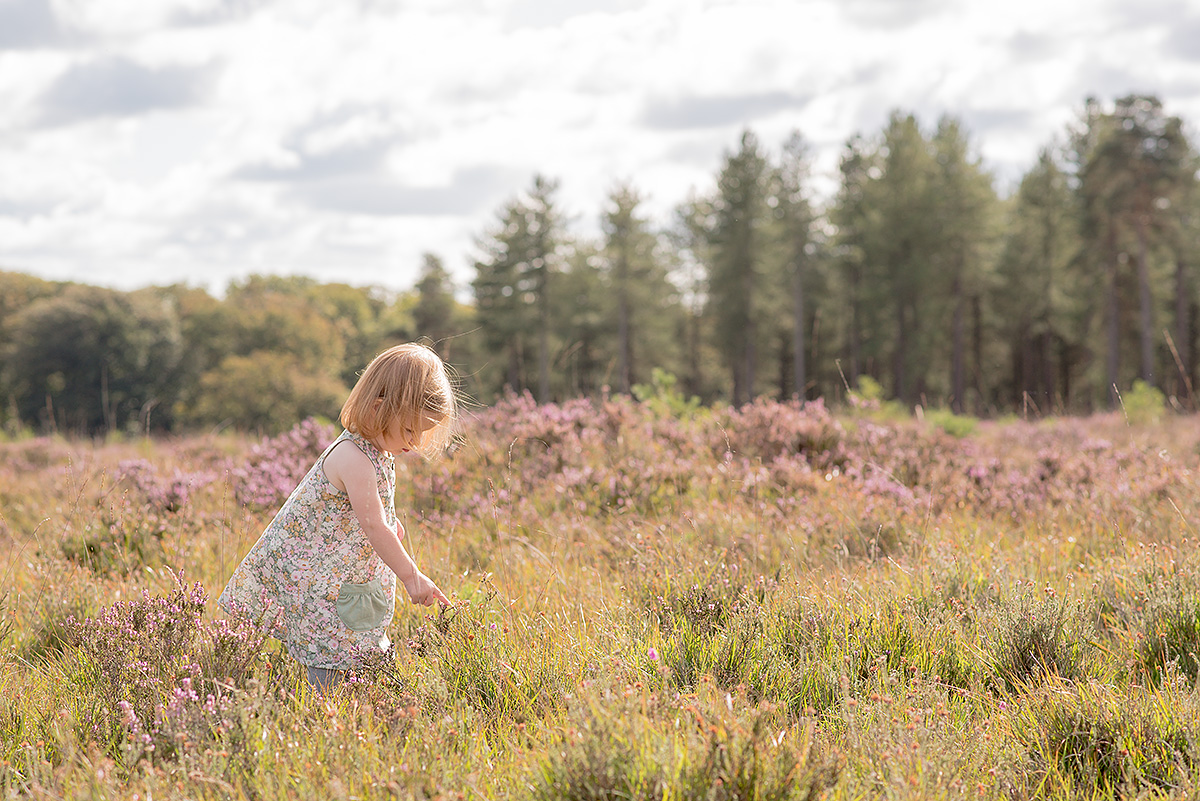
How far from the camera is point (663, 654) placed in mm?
3020

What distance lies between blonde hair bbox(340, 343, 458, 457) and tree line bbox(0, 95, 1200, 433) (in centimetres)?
2713

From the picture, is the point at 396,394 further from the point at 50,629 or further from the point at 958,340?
the point at 958,340

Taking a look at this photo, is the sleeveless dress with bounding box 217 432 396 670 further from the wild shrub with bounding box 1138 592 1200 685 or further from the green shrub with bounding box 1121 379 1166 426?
the green shrub with bounding box 1121 379 1166 426

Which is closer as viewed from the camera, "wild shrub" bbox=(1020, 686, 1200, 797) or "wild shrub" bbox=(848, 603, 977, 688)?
"wild shrub" bbox=(1020, 686, 1200, 797)

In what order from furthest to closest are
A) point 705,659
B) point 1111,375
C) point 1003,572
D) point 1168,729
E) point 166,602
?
point 1111,375 → point 1003,572 → point 166,602 → point 705,659 → point 1168,729

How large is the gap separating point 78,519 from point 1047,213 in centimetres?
4300

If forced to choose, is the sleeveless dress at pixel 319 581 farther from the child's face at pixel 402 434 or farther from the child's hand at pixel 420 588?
the child's hand at pixel 420 588

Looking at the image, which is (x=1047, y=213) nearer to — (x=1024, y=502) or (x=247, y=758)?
(x=1024, y=502)

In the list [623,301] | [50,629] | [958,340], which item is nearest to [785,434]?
[50,629]

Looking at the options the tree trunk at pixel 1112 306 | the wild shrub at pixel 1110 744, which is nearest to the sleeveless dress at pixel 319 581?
the wild shrub at pixel 1110 744

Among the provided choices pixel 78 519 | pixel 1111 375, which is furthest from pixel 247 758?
pixel 1111 375

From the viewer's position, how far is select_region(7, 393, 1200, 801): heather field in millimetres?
2145

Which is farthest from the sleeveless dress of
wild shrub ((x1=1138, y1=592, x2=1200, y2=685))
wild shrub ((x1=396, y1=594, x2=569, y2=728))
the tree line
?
the tree line

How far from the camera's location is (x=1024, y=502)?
5.71m
